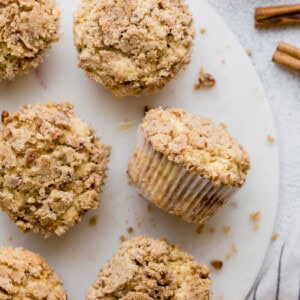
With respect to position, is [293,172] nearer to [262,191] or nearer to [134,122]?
[262,191]

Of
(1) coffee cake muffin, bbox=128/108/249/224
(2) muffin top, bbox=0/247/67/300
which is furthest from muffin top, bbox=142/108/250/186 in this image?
(2) muffin top, bbox=0/247/67/300

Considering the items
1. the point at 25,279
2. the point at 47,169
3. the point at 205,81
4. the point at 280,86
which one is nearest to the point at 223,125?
the point at 205,81

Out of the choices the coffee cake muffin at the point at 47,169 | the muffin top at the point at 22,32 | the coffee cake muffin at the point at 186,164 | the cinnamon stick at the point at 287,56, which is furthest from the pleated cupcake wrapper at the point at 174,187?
the cinnamon stick at the point at 287,56

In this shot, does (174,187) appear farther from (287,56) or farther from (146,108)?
(287,56)

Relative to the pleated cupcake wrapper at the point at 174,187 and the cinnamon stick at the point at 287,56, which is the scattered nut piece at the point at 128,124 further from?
the cinnamon stick at the point at 287,56

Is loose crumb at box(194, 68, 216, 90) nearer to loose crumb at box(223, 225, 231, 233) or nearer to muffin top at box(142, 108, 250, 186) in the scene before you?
muffin top at box(142, 108, 250, 186)

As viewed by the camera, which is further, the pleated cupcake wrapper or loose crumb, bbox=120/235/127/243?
loose crumb, bbox=120/235/127/243

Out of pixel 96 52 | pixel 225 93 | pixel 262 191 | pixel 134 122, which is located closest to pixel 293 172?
pixel 262 191
